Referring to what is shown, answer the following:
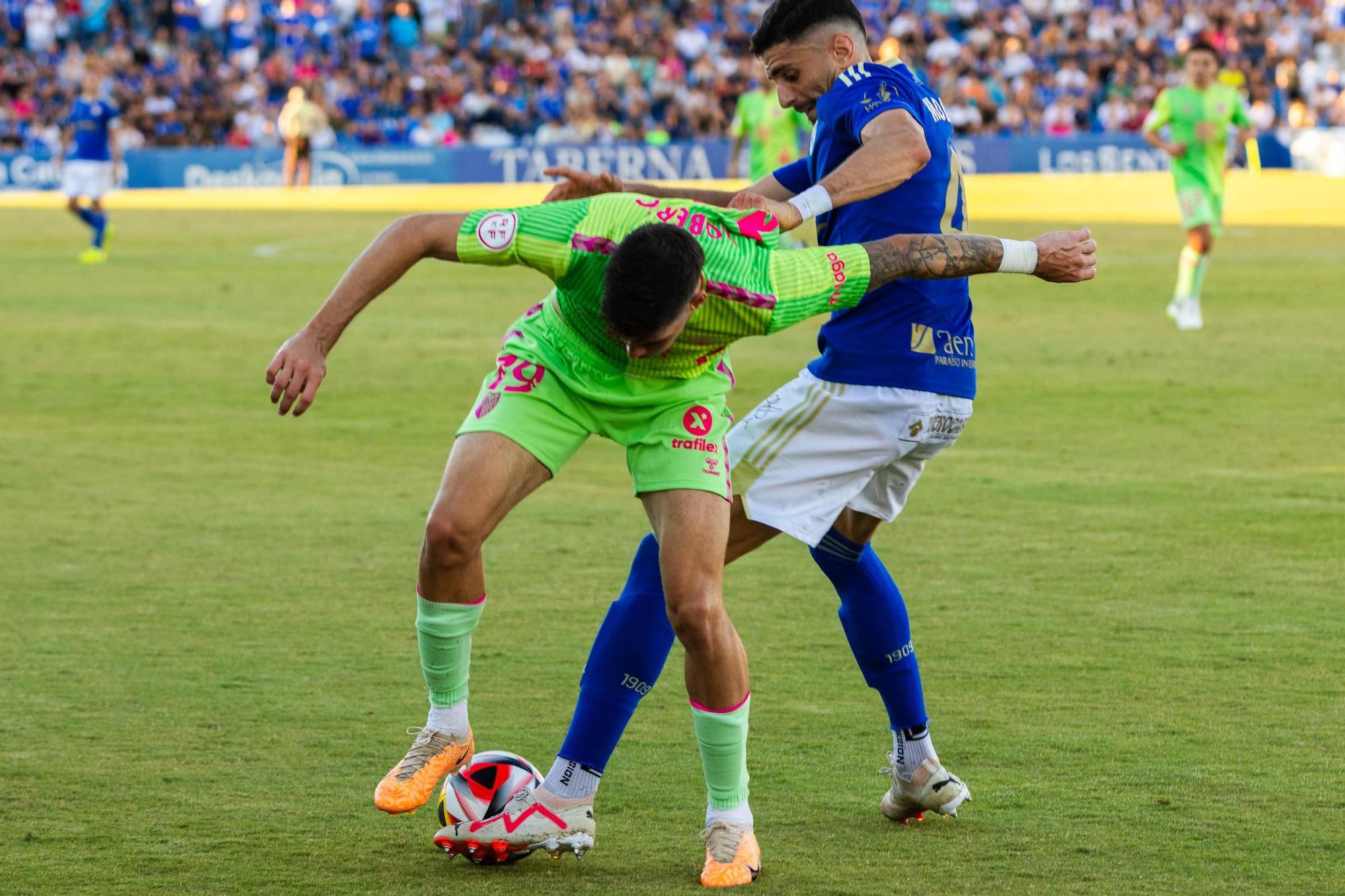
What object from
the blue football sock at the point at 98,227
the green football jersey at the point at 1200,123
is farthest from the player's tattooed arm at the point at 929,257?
the blue football sock at the point at 98,227

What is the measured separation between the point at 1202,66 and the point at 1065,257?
44.8 ft

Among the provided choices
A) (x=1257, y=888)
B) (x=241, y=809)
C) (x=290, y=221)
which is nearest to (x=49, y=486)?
(x=241, y=809)

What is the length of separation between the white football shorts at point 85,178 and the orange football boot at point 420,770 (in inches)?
886

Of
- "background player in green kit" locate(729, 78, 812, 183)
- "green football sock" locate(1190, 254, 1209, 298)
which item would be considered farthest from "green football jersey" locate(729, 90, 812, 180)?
"green football sock" locate(1190, 254, 1209, 298)

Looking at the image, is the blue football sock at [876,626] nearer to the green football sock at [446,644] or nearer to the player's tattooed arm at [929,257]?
the player's tattooed arm at [929,257]

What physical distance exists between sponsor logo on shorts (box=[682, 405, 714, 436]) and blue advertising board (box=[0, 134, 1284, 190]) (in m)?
34.5

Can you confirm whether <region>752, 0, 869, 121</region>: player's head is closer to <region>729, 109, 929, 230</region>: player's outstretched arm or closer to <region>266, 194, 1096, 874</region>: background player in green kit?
<region>729, 109, 929, 230</region>: player's outstretched arm

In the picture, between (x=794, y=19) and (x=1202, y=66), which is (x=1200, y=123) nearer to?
(x=1202, y=66)

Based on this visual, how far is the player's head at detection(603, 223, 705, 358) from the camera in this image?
414 cm

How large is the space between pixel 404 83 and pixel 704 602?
41869mm

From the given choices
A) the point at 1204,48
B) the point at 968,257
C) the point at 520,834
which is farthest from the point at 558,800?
the point at 1204,48

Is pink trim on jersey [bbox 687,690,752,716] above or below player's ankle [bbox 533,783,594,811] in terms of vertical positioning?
above

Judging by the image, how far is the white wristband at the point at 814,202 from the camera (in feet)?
15.6

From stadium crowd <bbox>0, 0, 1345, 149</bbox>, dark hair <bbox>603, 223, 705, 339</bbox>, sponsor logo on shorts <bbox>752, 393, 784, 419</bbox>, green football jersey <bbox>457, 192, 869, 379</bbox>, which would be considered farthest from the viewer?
stadium crowd <bbox>0, 0, 1345, 149</bbox>
